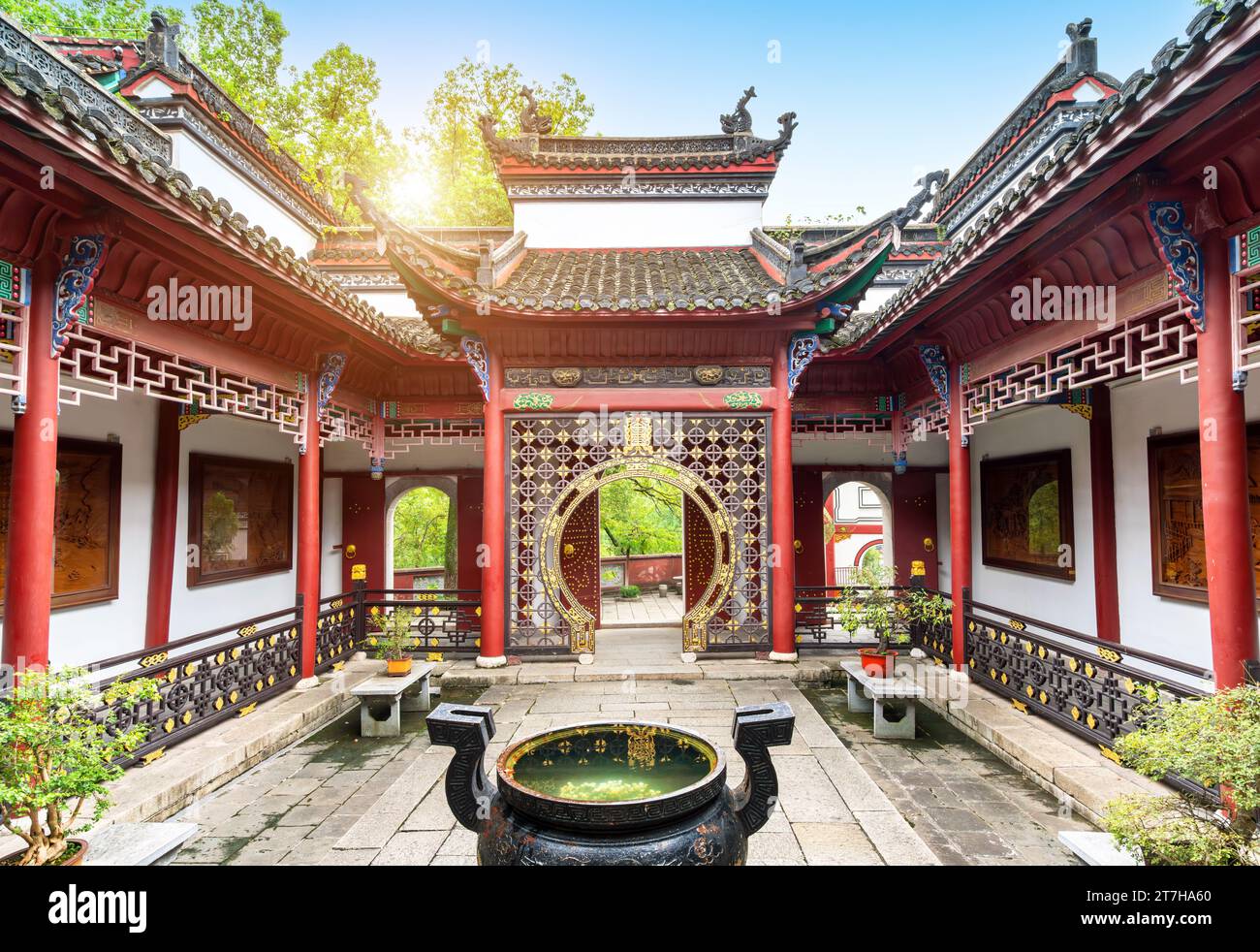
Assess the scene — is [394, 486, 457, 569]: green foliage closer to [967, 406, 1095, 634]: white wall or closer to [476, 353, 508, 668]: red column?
[476, 353, 508, 668]: red column

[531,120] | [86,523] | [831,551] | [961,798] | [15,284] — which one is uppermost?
[531,120]

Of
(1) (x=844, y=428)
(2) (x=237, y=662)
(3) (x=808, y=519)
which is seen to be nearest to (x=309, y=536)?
(2) (x=237, y=662)

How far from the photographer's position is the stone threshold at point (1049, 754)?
3850 mm

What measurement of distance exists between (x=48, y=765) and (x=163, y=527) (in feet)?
14.3

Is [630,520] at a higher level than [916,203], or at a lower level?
lower

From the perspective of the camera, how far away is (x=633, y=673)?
22.2 feet

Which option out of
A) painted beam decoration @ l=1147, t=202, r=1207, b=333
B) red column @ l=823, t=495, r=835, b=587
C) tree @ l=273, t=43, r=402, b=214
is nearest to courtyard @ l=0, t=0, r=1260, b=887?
painted beam decoration @ l=1147, t=202, r=1207, b=333

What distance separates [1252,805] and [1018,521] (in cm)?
594

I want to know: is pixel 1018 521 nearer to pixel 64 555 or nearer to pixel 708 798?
pixel 708 798

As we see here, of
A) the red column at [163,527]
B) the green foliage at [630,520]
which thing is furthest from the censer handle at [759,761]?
the green foliage at [630,520]

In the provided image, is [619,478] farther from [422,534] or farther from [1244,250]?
[422,534]

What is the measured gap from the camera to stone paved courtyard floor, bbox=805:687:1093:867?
353 centimetres

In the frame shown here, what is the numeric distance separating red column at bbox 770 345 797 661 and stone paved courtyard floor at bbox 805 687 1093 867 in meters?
1.42

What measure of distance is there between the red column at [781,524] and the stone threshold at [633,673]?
26cm
